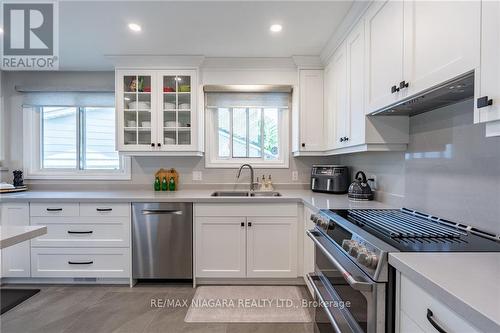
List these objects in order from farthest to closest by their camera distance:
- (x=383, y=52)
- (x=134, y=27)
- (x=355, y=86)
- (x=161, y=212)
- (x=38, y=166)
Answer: (x=38, y=166), (x=161, y=212), (x=134, y=27), (x=355, y=86), (x=383, y=52)

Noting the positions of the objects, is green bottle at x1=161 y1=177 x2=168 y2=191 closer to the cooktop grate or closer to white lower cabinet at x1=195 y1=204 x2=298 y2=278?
white lower cabinet at x1=195 y1=204 x2=298 y2=278

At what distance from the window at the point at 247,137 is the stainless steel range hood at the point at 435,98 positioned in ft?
4.95

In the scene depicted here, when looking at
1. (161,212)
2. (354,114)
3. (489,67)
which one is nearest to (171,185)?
(161,212)

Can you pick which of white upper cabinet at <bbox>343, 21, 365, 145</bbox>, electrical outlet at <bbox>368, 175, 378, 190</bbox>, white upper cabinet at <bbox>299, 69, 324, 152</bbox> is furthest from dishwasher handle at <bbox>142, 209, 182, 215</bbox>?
electrical outlet at <bbox>368, 175, 378, 190</bbox>

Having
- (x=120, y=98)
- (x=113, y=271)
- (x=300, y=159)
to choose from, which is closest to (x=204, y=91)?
(x=120, y=98)

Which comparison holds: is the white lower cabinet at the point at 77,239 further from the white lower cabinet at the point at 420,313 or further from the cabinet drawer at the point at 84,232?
the white lower cabinet at the point at 420,313

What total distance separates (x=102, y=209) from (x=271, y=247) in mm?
1662

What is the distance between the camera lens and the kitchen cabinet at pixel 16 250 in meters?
2.48

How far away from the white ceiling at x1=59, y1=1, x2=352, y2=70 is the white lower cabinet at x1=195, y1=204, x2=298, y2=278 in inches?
61.6

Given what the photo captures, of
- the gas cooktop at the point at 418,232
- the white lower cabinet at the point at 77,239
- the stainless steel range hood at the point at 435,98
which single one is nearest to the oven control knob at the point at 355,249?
the gas cooktop at the point at 418,232

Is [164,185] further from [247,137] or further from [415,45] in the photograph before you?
[415,45]

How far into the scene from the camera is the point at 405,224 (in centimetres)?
135

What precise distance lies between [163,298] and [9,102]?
9.98ft

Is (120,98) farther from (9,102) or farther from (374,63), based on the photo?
(374,63)
